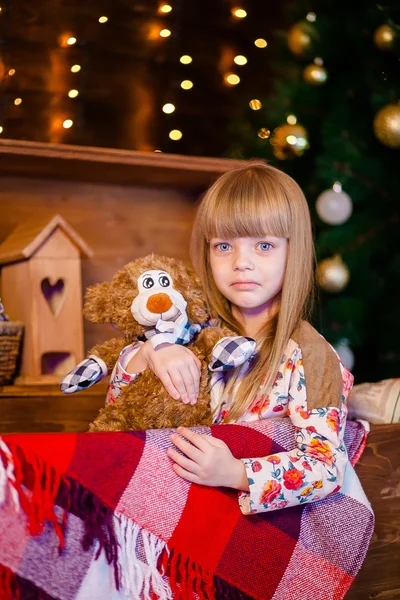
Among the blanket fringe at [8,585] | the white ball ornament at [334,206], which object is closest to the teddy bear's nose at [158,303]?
the blanket fringe at [8,585]

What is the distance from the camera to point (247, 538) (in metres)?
0.95

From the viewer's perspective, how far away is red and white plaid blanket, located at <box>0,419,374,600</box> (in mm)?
819

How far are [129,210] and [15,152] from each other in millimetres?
433

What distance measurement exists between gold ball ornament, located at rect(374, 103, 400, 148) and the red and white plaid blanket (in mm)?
867

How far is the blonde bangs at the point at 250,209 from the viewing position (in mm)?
1119

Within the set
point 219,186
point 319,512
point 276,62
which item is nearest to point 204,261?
point 219,186

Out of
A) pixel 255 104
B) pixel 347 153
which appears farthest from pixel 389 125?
pixel 255 104

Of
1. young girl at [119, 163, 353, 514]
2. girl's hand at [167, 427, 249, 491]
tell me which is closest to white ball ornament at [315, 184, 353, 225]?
young girl at [119, 163, 353, 514]

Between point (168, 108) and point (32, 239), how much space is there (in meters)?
0.58

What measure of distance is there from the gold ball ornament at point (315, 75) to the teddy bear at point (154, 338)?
0.82 metres

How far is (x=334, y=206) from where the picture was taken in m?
1.68

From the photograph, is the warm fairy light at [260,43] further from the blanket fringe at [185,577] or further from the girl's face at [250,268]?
the blanket fringe at [185,577]

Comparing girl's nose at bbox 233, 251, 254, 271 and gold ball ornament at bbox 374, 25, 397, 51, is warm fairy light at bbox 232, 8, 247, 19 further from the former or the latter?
girl's nose at bbox 233, 251, 254, 271

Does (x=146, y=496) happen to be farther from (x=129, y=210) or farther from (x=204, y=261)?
(x=129, y=210)
